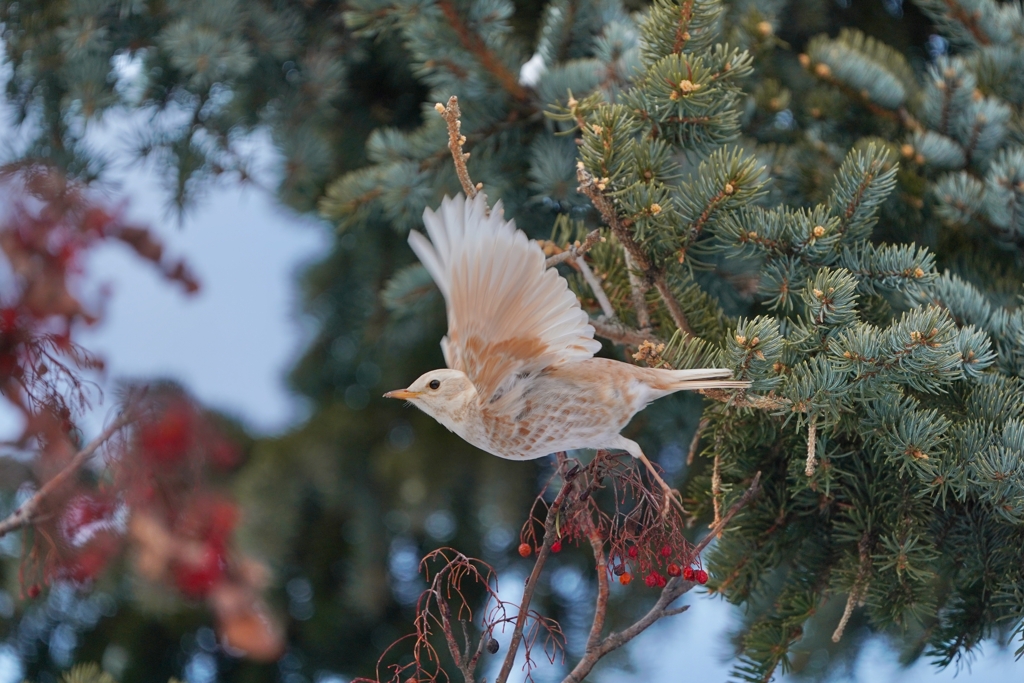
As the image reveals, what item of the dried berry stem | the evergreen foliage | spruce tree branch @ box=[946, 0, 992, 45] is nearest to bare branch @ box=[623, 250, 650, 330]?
the evergreen foliage

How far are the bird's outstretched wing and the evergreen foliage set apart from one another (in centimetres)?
8

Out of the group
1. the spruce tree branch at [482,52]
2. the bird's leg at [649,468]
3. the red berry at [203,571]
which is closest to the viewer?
the bird's leg at [649,468]

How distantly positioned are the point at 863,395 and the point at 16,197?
57 cm

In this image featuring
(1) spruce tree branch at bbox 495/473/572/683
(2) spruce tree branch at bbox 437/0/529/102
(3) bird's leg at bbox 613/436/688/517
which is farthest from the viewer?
(2) spruce tree branch at bbox 437/0/529/102

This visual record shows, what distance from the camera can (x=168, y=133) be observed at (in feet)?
3.36

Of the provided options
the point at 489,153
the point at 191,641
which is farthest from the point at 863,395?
the point at 191,641

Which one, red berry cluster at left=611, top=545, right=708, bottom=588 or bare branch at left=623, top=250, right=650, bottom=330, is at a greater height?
bare branch at left=623, top=250, right=650, bottom=330

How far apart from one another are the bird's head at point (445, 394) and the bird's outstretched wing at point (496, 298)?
0.04 feet

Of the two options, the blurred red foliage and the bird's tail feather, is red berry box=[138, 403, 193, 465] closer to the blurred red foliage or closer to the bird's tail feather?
the blurred red foliage

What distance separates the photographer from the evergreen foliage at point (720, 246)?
582 millimetres

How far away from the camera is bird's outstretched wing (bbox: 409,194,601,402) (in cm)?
54

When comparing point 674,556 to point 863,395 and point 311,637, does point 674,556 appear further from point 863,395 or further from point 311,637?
point 311,637

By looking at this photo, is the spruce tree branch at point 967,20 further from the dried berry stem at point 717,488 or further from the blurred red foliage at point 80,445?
the blurred red foliage at point 80,445

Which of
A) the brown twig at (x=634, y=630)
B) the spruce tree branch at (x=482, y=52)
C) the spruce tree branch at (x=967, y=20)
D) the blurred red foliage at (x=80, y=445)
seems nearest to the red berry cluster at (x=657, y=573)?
the brown twig at (x=634, y=630)
